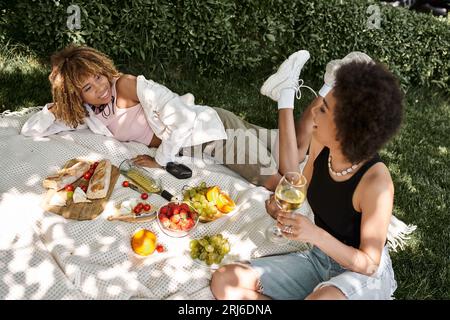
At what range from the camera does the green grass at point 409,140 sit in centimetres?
374

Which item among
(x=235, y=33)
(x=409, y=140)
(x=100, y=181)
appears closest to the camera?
(x=100, y=181)

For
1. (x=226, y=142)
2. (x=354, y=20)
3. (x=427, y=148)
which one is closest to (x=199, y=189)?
(x=226, y=142)

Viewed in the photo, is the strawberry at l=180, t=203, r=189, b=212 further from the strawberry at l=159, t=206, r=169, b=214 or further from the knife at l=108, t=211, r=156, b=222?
the knife at l=108, t=211, r=156, b=222

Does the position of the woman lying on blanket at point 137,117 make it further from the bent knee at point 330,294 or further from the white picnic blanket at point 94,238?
the bent knee at point 330,294

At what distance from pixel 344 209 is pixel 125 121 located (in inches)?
90.4

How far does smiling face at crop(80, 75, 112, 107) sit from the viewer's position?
12.5 feet

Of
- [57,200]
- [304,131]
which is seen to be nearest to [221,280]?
[57,200]

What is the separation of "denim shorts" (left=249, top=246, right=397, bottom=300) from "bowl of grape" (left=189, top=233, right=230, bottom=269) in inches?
13.0

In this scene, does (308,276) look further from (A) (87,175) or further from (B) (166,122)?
(A) (87,175)

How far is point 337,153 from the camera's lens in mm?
2711

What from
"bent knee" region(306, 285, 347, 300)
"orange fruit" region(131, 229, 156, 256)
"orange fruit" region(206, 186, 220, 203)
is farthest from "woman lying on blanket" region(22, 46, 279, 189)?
"bent knee" region(306, 285, 347, 300)

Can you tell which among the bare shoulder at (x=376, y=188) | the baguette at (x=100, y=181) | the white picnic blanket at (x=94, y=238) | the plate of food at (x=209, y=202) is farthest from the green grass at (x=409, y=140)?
the baguette at (x=100, y=181)

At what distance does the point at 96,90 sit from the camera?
3.88 metres

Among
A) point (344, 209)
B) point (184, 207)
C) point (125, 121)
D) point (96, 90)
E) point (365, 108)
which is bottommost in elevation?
point (184, 207)
